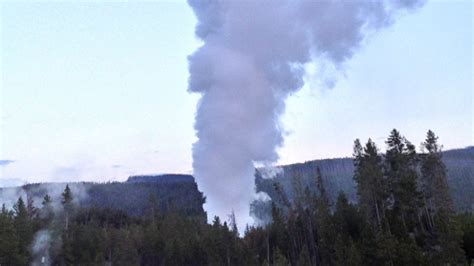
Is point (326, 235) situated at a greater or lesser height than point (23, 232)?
lesser

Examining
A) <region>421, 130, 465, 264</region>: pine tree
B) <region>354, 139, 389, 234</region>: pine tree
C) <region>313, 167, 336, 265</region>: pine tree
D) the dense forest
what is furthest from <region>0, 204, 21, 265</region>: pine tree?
<region>421, 130, 465, 264</region>: pine tree

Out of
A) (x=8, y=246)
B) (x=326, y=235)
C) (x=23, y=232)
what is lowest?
(x=326, y=235)

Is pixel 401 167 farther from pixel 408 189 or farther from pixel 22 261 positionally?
pixel 22 261

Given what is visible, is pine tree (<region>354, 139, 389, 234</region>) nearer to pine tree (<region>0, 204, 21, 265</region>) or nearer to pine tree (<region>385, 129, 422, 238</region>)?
pine tree (<region>385, 129, 422, 238</region>)

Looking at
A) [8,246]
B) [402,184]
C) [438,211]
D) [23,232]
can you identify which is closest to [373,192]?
[402,184]

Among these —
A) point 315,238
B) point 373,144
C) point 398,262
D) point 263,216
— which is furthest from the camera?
point 263,216

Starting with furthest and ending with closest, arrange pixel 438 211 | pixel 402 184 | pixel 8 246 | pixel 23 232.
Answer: pixel 23 232 < pixel 8 246 < pixel 402 184 < pixel 438 211

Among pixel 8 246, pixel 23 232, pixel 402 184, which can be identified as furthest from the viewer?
pixel 23 232

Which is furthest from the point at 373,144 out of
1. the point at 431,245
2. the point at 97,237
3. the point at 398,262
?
the point at 97,237

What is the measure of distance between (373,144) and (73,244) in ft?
198

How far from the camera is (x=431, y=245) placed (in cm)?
7069

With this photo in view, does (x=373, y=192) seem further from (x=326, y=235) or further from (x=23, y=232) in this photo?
(x=23, y=232)

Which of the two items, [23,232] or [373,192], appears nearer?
[373,192]

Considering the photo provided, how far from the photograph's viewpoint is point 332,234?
7381 cm
